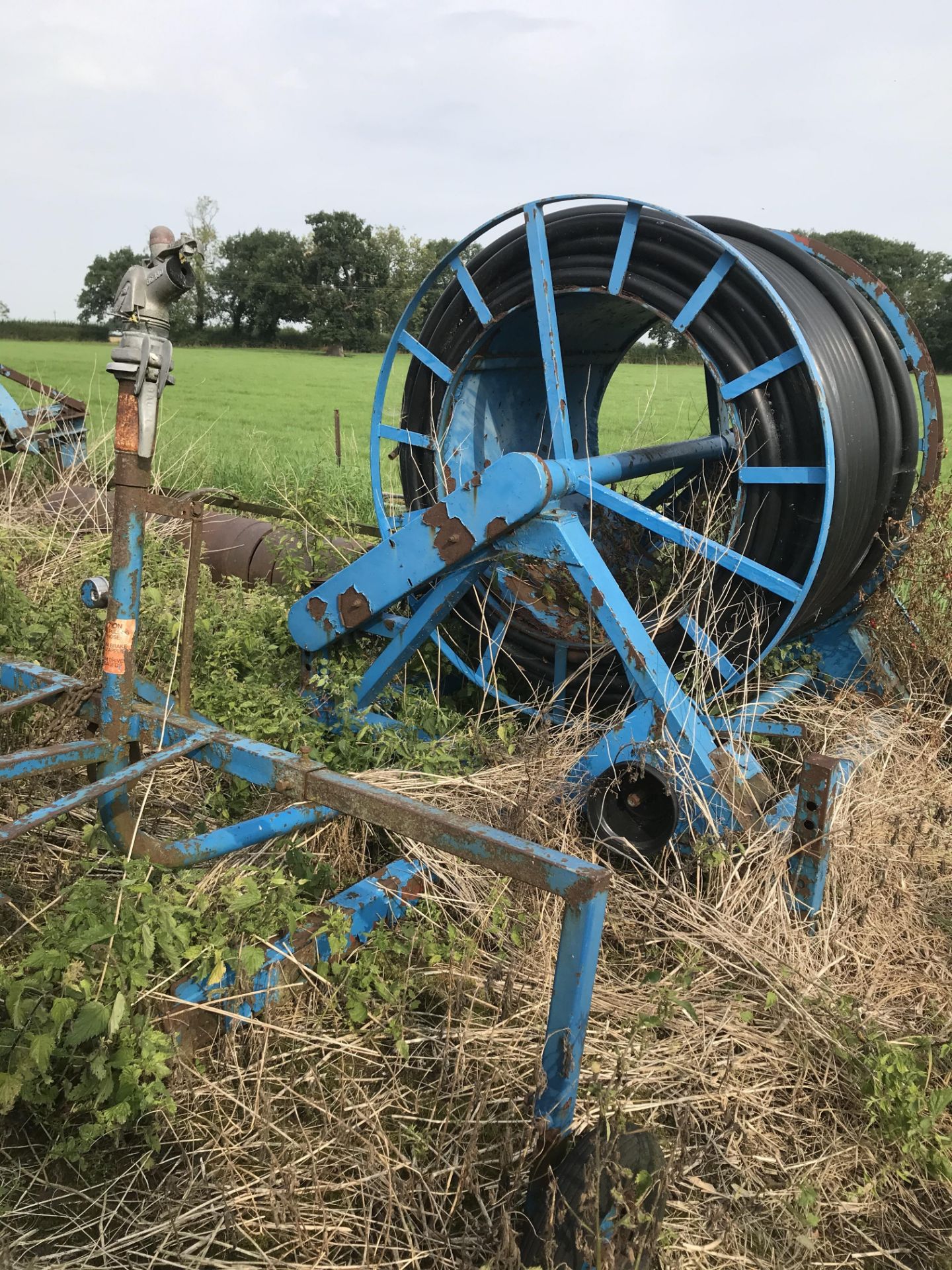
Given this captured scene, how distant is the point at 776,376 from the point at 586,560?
3.44ft

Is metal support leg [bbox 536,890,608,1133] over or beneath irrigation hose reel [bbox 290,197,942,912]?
beneath

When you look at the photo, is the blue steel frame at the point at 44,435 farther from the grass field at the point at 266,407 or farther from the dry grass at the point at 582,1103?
the dry grass at the point at 582,1103

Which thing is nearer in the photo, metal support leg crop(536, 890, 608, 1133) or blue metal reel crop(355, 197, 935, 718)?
metal support leg crop(536, 890, 608, 1133)

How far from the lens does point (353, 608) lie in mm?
3936

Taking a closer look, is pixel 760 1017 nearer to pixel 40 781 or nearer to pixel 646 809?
pixel 646 809

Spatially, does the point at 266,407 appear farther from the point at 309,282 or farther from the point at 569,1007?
the point at 309,282

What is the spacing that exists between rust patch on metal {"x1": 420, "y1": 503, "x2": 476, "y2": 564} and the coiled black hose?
1.02 metres

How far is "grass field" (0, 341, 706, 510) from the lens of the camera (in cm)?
892

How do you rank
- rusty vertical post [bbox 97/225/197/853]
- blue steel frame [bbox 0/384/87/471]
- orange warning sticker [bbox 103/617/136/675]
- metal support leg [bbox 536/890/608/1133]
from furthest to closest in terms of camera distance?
blue steel frame [bbox 0/384/87/471], orange warning sticker [bbox 103/617/136/675], rusty vertical post [bbox 97/225/197/853], metal support leg [bbox 536/890/608/1133]

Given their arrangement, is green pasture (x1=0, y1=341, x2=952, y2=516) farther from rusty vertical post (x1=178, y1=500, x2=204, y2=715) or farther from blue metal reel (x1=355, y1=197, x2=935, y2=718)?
rusty vertical post (x1=178, y1=500, x2=204, y2=715)

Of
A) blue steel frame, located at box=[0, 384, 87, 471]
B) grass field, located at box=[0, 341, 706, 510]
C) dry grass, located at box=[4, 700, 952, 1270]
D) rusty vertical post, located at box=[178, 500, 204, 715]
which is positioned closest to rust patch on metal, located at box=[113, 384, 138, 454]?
rusty vertical post, located at box=[178, 500, 204, 715]

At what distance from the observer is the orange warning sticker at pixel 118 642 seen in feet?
8.62

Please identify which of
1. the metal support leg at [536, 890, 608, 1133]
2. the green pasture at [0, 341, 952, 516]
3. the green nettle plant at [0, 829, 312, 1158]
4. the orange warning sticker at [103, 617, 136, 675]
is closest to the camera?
the metal support leg at [536, 890, 608, 1133]

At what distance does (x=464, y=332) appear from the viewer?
14.5ft
